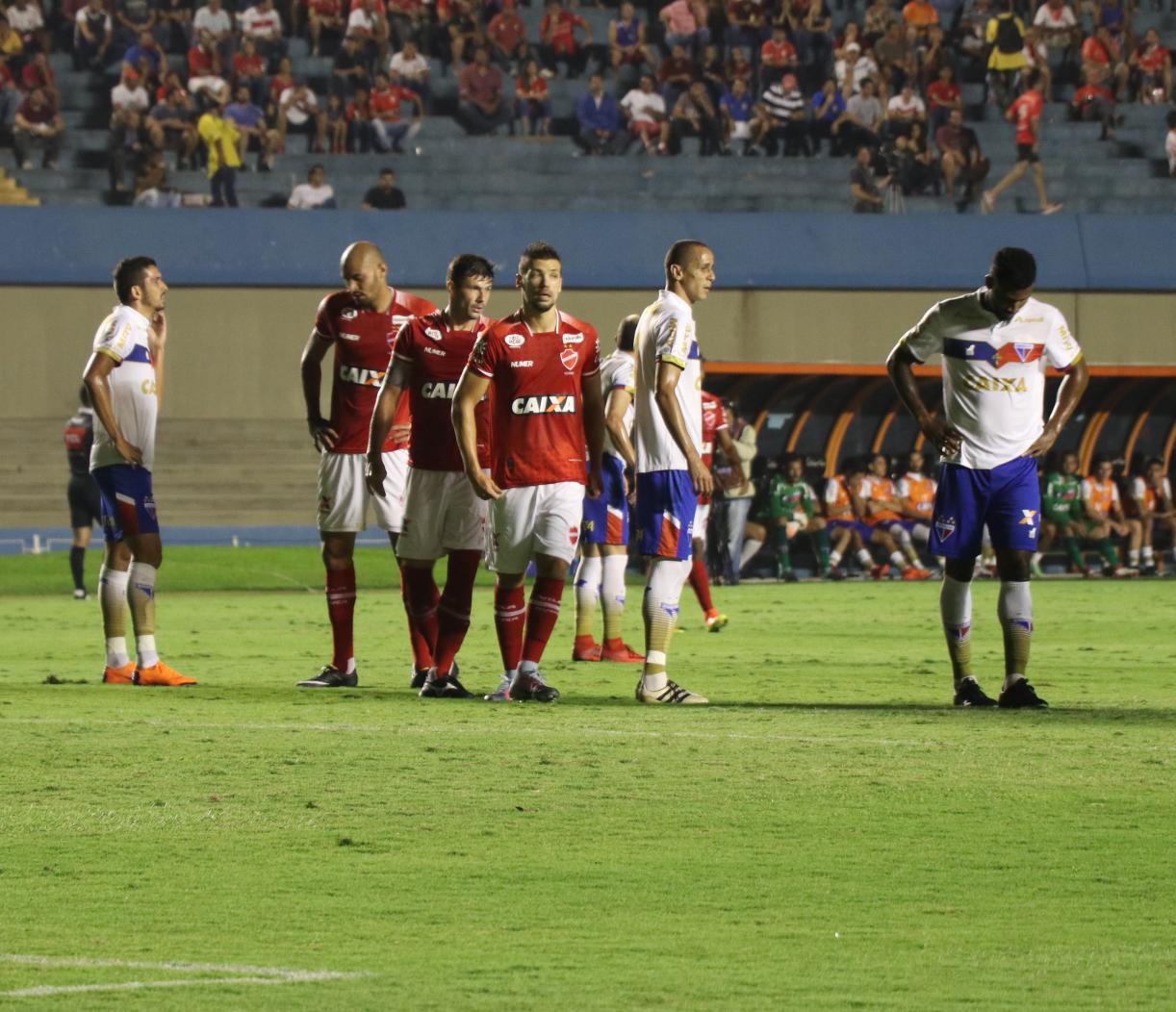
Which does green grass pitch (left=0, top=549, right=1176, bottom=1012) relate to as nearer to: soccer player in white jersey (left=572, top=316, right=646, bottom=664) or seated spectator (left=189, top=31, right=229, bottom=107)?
soccer player in white jersey (left=572, top=316, right=646, bottom=664)

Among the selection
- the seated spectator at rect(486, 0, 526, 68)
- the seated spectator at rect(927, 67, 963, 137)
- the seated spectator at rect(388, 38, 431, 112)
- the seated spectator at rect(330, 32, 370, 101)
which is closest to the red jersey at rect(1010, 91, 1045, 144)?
the seated spectator at rect(927, 67, 963, 137)

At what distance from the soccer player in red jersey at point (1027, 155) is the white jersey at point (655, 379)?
23794 millimetres

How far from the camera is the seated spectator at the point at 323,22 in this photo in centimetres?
3300

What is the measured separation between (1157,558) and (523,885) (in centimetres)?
2099

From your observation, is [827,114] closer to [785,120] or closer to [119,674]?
[785,120]

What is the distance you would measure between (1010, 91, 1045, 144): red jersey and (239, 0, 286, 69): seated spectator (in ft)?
36.8

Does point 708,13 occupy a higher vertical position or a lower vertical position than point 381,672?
higher

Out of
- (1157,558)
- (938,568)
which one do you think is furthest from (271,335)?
(1157,558)

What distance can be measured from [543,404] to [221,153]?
73.9 feet

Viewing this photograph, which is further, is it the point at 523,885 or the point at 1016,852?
the point at 1016,852

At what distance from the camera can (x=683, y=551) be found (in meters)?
9.84

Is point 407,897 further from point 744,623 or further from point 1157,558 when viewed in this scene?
point 1157,558

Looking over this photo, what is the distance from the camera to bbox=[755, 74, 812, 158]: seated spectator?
32.9 metres

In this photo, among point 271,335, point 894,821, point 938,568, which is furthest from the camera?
point 271,335
